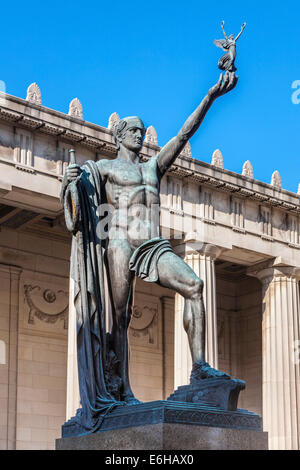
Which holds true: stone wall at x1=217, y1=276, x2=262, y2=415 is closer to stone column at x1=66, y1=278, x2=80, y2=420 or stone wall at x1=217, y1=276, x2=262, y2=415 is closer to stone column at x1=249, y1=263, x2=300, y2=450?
stone column at x1=249, y1=263, x2=300, y2=450

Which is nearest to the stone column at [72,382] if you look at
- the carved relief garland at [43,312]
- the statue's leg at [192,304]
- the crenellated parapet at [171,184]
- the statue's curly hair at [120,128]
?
the crenellated parapet at [171,184]

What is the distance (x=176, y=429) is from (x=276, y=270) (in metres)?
27.0

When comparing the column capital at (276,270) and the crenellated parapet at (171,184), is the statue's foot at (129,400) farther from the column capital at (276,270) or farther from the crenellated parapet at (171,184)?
the column capital at (276,270)

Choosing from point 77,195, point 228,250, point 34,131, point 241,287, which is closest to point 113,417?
point 77,195

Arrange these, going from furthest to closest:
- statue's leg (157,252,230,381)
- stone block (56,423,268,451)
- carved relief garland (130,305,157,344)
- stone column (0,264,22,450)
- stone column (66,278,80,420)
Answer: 1. carved relief garland (130,305,157,344)
2. stone column (0,264,22,450)
3. stone column (66,278,80,420)
4. statue's leg (157,252,230,381)
5. stone block (56,423,268,451)

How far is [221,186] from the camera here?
3300cm

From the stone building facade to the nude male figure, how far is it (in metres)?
17.7

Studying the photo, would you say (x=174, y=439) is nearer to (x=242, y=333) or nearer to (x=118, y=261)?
(x=118, y=261)

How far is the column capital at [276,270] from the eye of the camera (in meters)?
35.0

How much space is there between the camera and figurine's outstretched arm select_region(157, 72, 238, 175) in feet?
34.4

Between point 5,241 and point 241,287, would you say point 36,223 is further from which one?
point 241,287

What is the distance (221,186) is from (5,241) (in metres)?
8.80

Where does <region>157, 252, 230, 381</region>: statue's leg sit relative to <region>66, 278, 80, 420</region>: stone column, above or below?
below

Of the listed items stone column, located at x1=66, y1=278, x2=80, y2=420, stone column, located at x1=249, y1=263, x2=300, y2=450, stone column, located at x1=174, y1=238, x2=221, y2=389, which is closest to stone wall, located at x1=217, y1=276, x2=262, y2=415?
stone column, located at x1=249, y1=263, x2=300, y2=450
